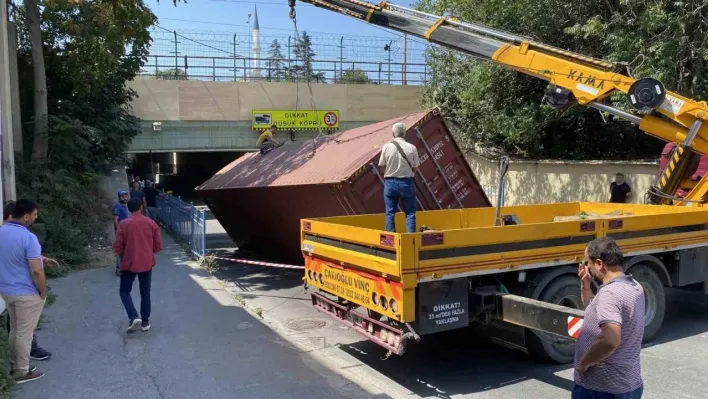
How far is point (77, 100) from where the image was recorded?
54.4 ft

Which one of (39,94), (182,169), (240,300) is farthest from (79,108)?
(182,169)

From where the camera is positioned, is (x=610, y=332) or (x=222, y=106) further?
(x=222, y=106)

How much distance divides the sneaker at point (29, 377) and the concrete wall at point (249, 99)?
15.9m

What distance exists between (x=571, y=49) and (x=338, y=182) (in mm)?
10616

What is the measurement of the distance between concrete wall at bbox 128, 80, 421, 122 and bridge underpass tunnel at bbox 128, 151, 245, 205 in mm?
8718

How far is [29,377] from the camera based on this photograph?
5.24 meters

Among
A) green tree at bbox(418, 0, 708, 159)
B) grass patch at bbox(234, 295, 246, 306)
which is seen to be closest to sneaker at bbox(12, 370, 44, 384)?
grass patch at bbox(234, 295, 246, 306)

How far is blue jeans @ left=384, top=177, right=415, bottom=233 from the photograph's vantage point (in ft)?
22.7

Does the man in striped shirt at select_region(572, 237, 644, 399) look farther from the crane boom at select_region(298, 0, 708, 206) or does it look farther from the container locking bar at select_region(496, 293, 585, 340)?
the crane boom at select_region(298, 0, 708, 206)

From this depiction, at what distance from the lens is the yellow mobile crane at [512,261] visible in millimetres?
5105

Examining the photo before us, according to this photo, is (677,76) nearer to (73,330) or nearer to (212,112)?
(73,330)

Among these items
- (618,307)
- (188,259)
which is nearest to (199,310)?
(188,259)

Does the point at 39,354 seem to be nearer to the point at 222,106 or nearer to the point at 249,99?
the point at 222,106

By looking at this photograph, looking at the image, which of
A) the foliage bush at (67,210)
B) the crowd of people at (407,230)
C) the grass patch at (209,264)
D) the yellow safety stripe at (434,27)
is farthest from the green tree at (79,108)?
the yellow safety stripe at (434,27)
